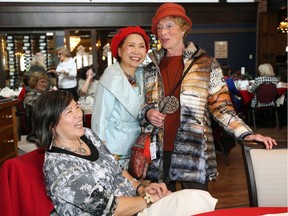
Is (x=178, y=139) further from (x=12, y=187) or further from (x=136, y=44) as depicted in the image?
(x=12, y=187)

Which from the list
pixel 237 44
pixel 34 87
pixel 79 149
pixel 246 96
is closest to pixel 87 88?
pixel 34 87

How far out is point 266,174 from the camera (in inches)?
73.9

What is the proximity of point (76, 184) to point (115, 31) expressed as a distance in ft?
31.3

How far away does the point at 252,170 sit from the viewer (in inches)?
73.5

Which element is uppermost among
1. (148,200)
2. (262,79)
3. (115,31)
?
(115,31)

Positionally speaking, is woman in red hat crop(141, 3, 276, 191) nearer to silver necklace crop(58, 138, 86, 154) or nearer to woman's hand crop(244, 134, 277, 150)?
woman's hand crop(244, 134, 277, 150)

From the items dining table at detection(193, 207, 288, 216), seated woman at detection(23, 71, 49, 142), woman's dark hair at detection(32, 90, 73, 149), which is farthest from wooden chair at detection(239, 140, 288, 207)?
seated woman at detection(23, 71, 49, 142)

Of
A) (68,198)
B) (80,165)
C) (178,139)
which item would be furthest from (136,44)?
(68,198)

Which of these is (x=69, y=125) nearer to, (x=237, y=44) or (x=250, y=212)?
(x=250, y=212)

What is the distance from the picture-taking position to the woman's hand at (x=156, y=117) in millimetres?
2057

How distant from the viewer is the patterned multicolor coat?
2.07 m

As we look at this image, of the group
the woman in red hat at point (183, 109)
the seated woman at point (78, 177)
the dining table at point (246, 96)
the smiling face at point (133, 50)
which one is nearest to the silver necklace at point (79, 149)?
the seated woman at point (78, 177)

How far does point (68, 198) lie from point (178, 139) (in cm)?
81

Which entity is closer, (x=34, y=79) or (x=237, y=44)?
(x=34, y=79)
